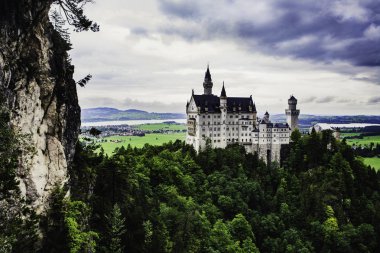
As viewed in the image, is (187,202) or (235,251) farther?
(187,202)

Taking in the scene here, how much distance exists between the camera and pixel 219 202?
285ft

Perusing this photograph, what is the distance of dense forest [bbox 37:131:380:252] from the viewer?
44.1 m

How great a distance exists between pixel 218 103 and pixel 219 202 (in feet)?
134

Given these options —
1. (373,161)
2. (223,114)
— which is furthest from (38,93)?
(373,161)

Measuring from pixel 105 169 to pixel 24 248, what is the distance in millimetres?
26029

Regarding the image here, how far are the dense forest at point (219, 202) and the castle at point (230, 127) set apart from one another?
5081 mm

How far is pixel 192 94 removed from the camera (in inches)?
4665

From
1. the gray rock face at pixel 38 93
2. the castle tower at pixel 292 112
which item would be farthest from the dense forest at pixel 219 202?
the castle tower at pixel 292 112

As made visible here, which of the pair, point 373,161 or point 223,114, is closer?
point 223,114

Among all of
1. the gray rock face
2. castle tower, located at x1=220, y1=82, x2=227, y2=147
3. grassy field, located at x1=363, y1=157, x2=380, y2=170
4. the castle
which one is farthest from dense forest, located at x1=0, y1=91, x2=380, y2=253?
grassy field, located at x1=363, y1=157, x2=380, y2=170

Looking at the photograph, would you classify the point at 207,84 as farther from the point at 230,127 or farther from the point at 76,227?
the point at 76,227

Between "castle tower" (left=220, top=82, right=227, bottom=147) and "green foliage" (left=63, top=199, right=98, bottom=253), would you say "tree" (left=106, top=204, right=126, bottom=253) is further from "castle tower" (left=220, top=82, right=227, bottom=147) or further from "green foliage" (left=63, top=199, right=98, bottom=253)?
"castle tower" (left=220, top=82, right=227, bottom=147)

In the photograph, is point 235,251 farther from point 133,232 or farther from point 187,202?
point 133,232

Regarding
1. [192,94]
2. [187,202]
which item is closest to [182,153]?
[192,94]
